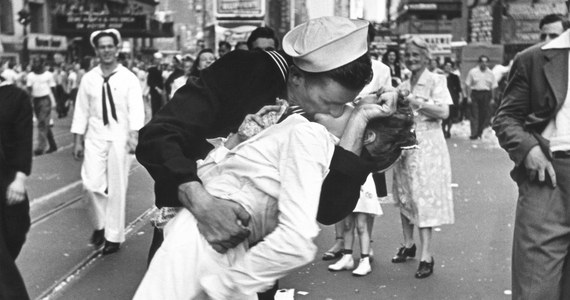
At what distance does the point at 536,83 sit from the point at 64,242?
16.4 ft

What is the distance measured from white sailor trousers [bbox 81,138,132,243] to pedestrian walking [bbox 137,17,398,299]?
4403 mm

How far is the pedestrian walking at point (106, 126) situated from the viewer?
730cm

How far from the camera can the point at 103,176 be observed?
7.36 meters

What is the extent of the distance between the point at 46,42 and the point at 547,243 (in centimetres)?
4769

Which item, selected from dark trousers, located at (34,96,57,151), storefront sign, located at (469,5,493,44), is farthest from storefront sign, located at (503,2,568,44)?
dark trousers, located at (34,96,57,151)

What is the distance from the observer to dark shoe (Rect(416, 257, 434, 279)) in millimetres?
6242

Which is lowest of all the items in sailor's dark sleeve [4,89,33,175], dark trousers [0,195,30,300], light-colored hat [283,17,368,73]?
dark trousers [0,195,30,300]

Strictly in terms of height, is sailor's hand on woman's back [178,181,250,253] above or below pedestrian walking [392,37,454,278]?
above

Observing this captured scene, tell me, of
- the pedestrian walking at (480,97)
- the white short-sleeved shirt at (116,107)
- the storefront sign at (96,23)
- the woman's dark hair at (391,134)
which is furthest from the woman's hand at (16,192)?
the storefront sign at (96,23)

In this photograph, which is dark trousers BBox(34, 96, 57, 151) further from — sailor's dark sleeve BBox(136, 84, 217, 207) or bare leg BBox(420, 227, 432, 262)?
sailor's dark sleeve BBox(136, 84, 217, 207)

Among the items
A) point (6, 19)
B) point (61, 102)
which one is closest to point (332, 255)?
point (61, 102)

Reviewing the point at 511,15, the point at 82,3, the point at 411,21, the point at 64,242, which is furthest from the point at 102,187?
the point at 411,21

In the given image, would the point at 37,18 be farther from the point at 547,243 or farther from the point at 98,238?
the point at 547,243

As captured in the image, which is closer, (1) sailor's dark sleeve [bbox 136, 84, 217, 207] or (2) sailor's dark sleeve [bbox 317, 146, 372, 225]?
(2) sailor's dark sleeve [bbox 317, 146, 372, 225]
